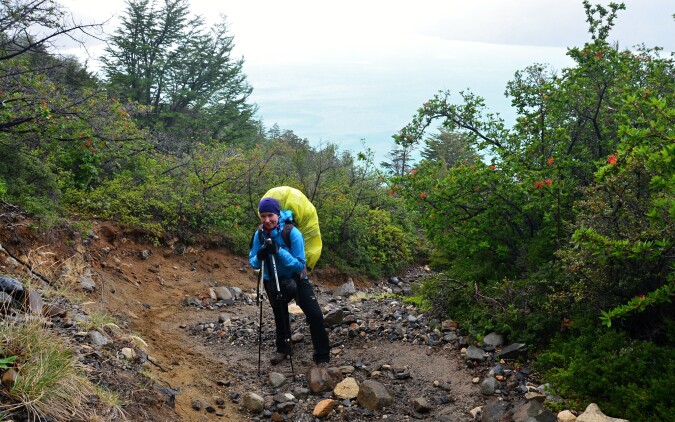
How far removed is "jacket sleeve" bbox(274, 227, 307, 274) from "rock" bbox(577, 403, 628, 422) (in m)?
3.44

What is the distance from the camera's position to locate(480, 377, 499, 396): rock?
5.14 meters

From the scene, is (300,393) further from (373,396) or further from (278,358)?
(278,358)

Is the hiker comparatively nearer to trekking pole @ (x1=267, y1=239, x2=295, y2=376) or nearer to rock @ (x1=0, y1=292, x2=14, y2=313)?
trekking pole @ (x1=267, y1=239, x2=295, y2=376)

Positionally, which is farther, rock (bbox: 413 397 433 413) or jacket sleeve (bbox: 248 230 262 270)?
jacket sleeve (bbox: 248 230 262 270)

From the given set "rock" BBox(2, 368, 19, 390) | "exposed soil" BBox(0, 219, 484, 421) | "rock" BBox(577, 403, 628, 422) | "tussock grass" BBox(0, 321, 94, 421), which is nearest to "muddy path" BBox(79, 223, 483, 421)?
"exposed soil" BBox(0, 219, 484, 421)

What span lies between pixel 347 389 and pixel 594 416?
2515 mm

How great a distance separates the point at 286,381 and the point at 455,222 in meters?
3.41

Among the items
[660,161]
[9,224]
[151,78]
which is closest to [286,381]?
[660,161]

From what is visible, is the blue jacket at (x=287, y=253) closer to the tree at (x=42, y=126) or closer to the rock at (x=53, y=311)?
the rock at (x=53, y=311)

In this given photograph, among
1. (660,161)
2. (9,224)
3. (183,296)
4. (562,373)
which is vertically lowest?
(183,296)

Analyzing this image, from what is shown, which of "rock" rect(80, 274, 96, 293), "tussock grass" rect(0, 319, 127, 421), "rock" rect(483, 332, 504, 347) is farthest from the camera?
"rock" rect(80, 274, 96, 293)

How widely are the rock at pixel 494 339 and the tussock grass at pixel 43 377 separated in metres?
4.22

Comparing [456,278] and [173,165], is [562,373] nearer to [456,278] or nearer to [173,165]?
[456,278]

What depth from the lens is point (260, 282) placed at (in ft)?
23.6
